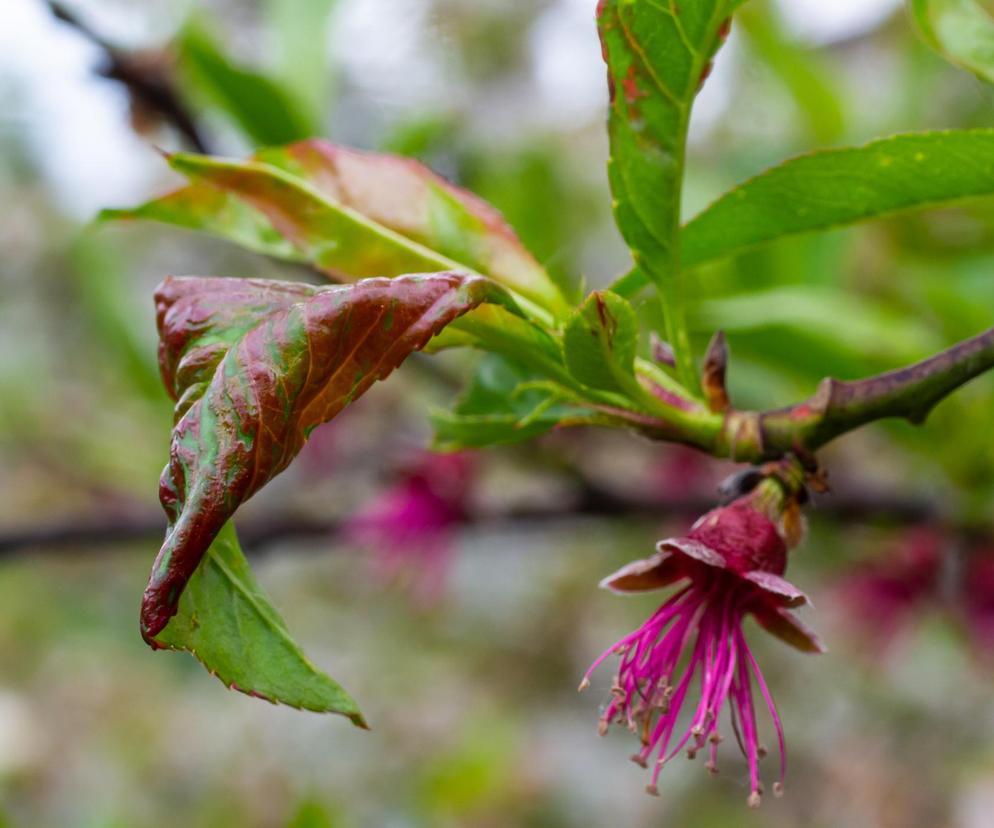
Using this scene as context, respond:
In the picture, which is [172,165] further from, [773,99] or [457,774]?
[457,774]

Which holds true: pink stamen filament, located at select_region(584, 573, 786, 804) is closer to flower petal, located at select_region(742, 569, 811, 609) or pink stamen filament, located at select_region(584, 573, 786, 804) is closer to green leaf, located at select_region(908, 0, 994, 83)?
flower petal, located at select_region(742, 569, 811, 609)

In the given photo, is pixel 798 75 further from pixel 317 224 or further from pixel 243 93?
pixel 317 224

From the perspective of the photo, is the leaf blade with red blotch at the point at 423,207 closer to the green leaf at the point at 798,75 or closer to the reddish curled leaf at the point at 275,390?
the reddish curled leaf at the point at 275,390

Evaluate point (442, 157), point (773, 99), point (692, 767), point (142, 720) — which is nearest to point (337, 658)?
point (142, 720)

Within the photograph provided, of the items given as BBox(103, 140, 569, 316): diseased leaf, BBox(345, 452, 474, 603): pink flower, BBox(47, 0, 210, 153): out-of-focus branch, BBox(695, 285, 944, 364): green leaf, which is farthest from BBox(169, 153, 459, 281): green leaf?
BBox(345, 452, 474, 603): pink flower

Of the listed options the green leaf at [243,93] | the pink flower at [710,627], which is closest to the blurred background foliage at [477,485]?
the green leaf at [243,93]
